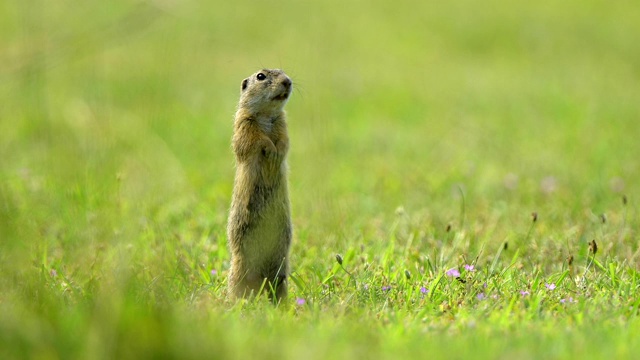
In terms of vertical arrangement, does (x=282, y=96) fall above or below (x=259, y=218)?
above

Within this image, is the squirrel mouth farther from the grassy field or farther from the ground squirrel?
the grassy field

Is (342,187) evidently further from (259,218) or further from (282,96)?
(259,218)

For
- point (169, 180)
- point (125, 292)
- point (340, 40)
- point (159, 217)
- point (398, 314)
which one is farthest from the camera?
point (340, 40)

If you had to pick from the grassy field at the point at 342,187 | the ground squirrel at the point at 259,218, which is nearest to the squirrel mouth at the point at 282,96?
the ground squirrel at the point at 259,218

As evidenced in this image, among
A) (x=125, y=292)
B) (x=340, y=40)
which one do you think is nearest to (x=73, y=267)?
(x=125, y=292)

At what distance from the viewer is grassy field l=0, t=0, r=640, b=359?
3268 mm

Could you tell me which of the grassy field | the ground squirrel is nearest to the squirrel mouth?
the ground squirrel

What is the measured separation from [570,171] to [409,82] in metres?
5.26

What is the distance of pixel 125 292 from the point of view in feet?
9.91

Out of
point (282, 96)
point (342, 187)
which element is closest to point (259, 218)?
point (282, 96)

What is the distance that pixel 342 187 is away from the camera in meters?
7.45

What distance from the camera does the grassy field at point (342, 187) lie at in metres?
3.27

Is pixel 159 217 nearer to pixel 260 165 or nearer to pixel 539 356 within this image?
pixel 260 165

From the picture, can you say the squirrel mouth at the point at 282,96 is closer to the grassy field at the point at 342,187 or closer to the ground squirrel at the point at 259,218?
the ground squirrel at the point at 259,218
